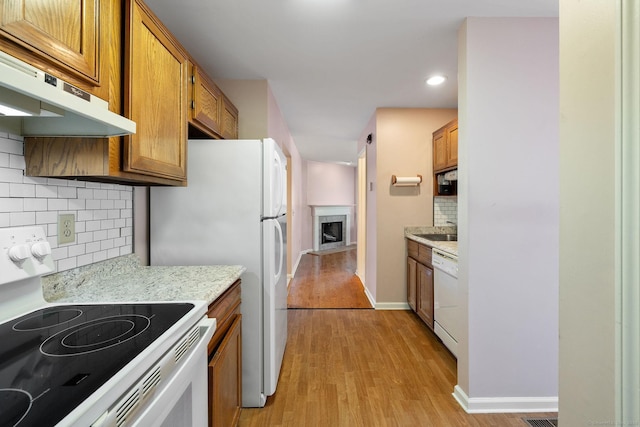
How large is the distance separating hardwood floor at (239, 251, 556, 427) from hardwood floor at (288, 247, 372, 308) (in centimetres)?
61

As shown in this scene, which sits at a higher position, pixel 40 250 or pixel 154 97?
pixel 154 97

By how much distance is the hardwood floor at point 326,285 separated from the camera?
358 cm

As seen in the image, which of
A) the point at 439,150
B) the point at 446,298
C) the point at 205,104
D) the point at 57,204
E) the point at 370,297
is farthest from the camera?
the point at 370,297

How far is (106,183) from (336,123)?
3092 mm

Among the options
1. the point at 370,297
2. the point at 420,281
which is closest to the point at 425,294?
the point at 420,281

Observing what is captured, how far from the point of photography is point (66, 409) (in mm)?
494

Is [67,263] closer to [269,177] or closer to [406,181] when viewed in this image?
[269,177]

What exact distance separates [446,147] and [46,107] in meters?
3.01

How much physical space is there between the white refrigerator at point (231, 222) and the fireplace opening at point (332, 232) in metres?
5.97

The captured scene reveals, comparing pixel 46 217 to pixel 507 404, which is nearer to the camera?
pixel 46 217

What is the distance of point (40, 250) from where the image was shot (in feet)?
3.24

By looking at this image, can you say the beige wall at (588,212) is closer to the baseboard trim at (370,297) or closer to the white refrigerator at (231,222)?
the white refrigerator at (231,222)

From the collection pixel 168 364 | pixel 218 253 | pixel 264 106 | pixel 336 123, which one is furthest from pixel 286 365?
pixel 336 123

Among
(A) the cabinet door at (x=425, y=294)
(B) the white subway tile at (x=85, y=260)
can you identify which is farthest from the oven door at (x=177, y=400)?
(A) the cabinet door at (x=425, y=294)
